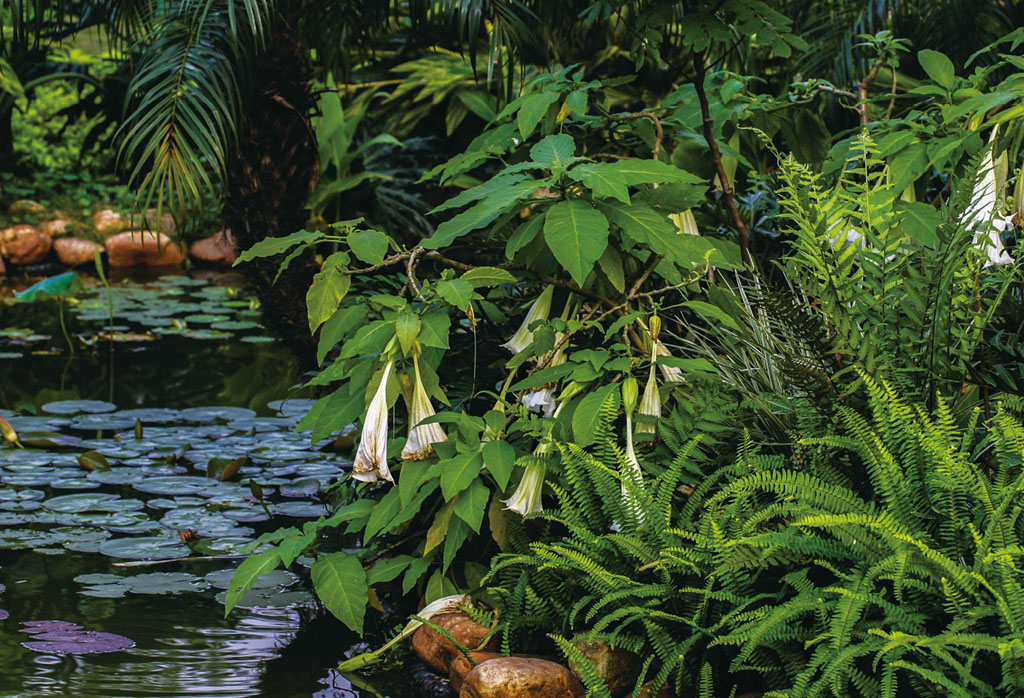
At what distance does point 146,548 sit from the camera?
3.09 m

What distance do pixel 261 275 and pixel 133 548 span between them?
1.24 meters

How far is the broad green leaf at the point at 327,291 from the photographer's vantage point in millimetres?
2340

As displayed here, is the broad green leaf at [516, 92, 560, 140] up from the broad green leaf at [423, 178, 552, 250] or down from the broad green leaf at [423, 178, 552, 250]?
up

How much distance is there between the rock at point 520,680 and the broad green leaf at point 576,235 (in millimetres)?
792

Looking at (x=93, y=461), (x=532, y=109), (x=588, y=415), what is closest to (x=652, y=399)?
(x=588, y=415)

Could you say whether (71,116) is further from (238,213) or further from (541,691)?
(541,691)

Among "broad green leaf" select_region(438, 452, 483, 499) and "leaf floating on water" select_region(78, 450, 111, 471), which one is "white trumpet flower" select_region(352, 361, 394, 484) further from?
"leaf floating on water" select_region(78, 450, 111, 471)

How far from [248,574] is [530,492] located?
72 centimetres

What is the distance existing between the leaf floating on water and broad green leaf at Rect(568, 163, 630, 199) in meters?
2.44

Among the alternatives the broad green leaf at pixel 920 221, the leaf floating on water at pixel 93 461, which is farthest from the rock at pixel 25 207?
the broad green leaf at pixel 920 221

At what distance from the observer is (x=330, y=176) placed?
789 cm

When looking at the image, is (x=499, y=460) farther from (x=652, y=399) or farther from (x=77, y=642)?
(x=77, y=642)

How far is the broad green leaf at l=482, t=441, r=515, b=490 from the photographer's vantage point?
215cm

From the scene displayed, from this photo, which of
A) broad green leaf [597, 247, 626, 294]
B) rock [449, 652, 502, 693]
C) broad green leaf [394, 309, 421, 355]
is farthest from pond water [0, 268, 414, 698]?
broad green leaf [597, 247, 626, 294]
